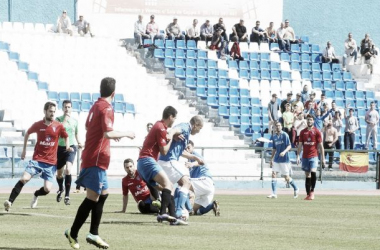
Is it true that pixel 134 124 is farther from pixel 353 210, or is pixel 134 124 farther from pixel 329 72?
pixel 353 210

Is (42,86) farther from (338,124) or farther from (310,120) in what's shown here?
(310,120)

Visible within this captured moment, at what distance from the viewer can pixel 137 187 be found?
56.6 feet

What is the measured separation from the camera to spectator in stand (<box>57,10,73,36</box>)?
124 feet

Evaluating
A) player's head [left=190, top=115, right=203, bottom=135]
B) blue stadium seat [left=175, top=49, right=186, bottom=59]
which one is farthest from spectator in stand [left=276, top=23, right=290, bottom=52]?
player's head [left=190, top=115, right=203, bottom=135]

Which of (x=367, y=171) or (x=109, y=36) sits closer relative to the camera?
(x=367, y=171)

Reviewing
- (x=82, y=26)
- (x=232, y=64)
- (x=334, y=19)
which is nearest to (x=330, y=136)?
(x=232, y=64)

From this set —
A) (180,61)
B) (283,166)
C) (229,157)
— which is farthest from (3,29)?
(283,166)

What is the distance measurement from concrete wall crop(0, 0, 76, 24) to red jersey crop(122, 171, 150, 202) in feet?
79.6

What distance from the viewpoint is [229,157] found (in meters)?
32.1

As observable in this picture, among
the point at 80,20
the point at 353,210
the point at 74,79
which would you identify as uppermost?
the point at 80,20

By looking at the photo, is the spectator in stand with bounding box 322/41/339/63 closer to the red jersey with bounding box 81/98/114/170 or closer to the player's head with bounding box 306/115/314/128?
the player's head with bounding box 306/115/314/128

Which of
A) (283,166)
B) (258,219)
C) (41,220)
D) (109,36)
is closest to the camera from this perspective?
(41,220)

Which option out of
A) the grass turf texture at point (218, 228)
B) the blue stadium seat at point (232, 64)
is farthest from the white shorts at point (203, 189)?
the blue stadium seat at point (232, 64)

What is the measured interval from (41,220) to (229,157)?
17509 mm
